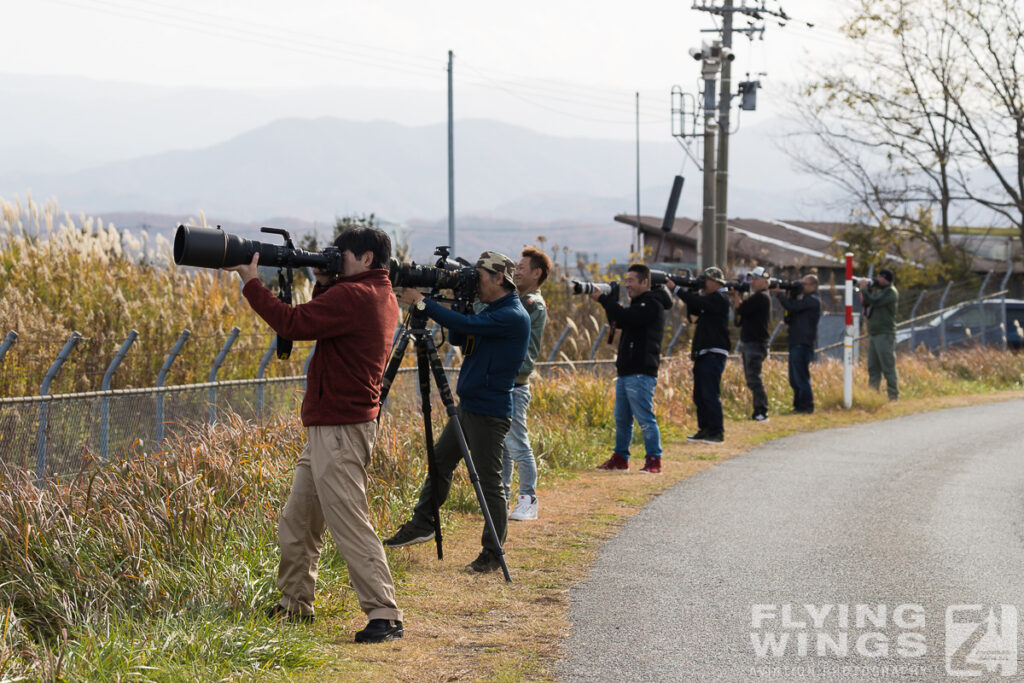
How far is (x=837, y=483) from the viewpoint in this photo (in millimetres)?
11070

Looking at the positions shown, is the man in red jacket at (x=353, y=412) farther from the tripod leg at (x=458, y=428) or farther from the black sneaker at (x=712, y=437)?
the black sneaker at (x=712, y=437)

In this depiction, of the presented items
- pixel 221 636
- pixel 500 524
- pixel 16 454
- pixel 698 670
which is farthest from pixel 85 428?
pixel 698 670

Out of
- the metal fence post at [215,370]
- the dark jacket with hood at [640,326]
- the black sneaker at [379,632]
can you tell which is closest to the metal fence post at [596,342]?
the dark jacket with hood at [640,326]

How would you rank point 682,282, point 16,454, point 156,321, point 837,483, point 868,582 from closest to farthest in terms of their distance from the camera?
point 868,582
point 16,454
point 837,483
point 156,321
point 682,282

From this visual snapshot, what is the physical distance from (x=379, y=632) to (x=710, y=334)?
8418 mm

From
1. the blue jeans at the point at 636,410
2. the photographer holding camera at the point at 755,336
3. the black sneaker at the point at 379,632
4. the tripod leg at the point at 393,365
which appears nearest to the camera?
the black sneaker at the point at 379,632

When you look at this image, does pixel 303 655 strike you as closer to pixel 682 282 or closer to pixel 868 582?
pixel 868 582

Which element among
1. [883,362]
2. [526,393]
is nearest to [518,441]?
[526,393]

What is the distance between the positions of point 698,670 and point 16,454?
5.04 m

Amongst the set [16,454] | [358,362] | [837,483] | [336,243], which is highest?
[336,243]

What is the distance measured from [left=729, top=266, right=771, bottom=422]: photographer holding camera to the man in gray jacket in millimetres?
7567

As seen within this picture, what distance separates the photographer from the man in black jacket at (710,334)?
43.9 ft

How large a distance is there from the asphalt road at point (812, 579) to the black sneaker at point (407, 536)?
1081 mm

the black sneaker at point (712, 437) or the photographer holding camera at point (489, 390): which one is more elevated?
the photographer holding camera at point (489, 390)
